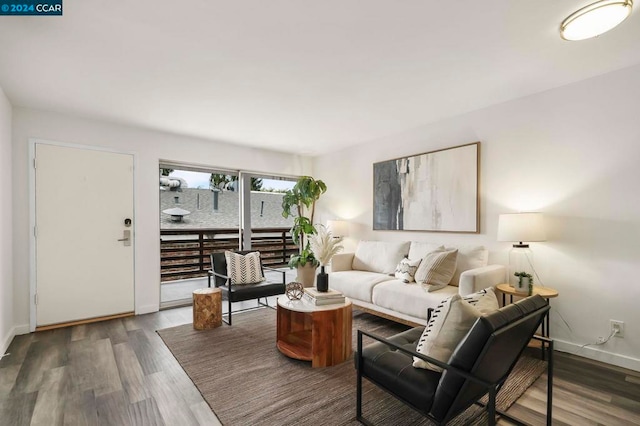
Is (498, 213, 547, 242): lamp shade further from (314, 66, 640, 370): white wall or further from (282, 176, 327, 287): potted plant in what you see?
(282, 176, 327, 287): potted plant

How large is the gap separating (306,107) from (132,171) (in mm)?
2452

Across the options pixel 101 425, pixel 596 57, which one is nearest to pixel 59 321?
pixel 101 425

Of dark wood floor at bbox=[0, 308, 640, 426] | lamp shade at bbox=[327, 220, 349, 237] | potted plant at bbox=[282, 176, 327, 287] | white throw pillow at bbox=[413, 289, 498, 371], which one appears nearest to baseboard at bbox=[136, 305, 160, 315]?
dark wood floor at bbox=[0, 308, 640, 426]

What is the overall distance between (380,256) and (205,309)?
88.8 inches

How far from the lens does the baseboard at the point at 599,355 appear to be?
243 cm

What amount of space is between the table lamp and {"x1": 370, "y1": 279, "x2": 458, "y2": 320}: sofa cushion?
0.69 m

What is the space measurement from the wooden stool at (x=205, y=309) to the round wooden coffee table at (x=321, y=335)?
0.96 meters

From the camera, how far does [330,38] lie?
2074 millimetres

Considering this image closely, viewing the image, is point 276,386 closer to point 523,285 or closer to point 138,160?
point 523,285

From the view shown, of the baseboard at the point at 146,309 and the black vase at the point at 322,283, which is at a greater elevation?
the black vase at the point at 322,283

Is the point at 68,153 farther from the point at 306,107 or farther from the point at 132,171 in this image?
the point at 306,107

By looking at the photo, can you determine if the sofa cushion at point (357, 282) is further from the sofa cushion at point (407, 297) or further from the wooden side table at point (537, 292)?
the wooden side table at point (537, 292)

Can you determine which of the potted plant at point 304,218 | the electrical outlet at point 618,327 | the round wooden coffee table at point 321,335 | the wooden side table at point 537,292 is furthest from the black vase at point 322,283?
the electrical outlet at point 618,327

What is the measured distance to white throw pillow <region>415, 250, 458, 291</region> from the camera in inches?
121
